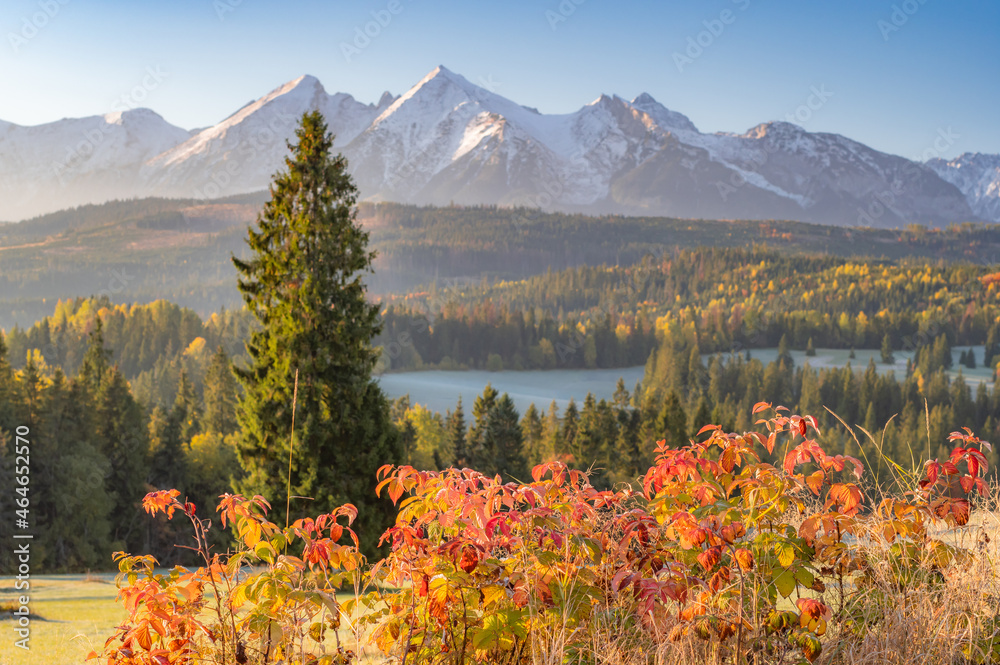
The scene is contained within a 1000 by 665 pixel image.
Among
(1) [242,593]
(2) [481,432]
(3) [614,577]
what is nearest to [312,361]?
(1) [242,593]

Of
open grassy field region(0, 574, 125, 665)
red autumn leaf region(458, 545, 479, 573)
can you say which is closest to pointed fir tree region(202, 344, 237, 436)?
open grassy field region(0, 574, 125, 665)

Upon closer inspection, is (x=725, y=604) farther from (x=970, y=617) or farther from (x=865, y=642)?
(x=970, y=617)

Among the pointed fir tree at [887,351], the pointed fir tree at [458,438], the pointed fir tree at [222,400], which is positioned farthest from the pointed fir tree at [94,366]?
the pointed fir tree at [887,351]

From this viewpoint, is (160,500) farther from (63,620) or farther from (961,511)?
(63,620)

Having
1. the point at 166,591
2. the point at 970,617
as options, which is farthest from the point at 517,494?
the point at 970,617

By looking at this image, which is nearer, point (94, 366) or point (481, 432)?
point (481, 432)

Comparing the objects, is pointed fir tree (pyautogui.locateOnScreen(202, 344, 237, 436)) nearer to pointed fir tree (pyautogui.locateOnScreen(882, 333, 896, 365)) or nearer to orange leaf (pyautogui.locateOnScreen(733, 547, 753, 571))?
orange leaf (pyautogui.locateOnScreen(733, 547, 753, 571))

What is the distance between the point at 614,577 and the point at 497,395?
5670cm

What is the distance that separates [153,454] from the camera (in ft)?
153

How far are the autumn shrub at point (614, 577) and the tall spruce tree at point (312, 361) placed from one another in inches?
613

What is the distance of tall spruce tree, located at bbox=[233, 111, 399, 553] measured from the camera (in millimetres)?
19297

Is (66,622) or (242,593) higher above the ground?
(242,593)

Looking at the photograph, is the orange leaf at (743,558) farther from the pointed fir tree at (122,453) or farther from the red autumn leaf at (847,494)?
the pointed fir tree at (122,453)

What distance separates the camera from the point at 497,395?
196ft
